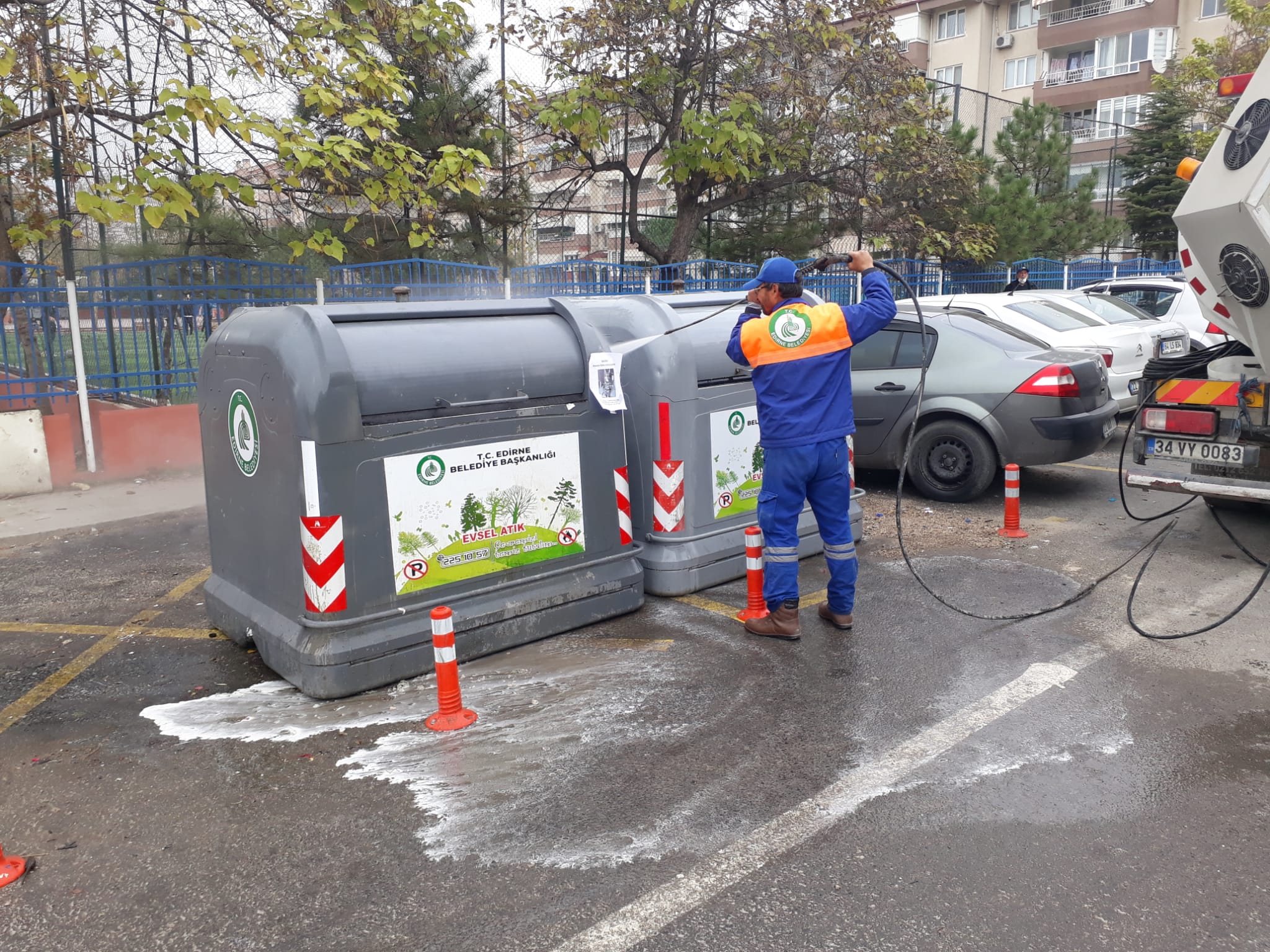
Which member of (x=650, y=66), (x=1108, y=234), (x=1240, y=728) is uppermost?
(x=650, y=66)

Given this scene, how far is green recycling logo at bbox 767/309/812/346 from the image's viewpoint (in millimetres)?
4824

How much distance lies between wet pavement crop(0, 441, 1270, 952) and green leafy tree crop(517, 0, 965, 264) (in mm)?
11194

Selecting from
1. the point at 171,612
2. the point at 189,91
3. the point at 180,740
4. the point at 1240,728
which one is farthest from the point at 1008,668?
the point at 189,91

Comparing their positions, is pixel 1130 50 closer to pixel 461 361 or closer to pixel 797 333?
pixel 797 333

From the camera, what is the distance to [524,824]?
3332 mm

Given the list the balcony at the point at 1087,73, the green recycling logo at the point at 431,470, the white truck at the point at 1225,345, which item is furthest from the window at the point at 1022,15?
the green recycling logo at the point at 431,470

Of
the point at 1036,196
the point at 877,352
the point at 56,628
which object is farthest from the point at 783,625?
the point at 1036,196

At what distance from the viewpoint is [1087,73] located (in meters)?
41.1

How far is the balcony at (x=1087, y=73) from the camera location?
39.6 m

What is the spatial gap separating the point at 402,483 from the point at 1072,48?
46.1 meters

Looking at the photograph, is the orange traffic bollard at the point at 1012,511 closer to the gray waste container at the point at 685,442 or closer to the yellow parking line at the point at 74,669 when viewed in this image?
the gray waste container at the point at 685,442

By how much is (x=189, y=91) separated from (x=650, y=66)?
945 cm

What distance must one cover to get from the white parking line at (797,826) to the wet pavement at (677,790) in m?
0.01

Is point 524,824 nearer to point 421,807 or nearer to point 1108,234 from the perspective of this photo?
point 421,807
